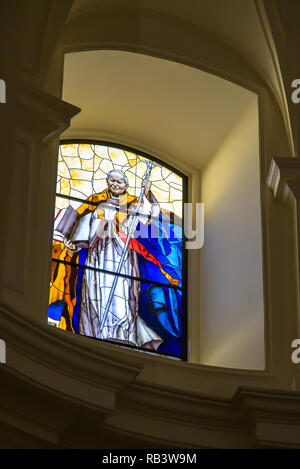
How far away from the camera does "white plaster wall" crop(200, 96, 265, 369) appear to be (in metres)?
9.48

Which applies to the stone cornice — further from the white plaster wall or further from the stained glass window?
the stained glass window

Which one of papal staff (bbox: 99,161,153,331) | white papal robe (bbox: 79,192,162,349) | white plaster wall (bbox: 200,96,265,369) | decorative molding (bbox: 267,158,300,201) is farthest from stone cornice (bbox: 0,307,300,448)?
decorative molding (bbox: 267,158,300,201)

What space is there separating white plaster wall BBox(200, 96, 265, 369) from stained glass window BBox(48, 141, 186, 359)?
321 mm

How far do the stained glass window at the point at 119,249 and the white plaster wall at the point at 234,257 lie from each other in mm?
321

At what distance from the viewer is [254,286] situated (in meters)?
9.52

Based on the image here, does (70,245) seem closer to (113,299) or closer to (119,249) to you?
(119,249)

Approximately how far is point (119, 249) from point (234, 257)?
1.13 metres

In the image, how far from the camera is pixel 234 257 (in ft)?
32.9

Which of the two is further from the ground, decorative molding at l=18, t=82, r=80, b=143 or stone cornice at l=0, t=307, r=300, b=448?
decorative molding at l=18, t=82, r=80, b=143

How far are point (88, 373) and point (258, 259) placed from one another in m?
2.30

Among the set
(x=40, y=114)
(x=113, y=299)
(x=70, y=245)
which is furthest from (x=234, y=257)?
(x=40, y=114)

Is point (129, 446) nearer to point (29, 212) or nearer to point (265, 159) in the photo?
point (29, 212)
